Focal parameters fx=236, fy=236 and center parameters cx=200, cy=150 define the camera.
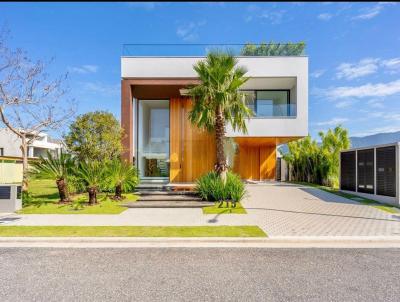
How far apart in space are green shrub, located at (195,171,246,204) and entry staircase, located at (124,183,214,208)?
1.31ft

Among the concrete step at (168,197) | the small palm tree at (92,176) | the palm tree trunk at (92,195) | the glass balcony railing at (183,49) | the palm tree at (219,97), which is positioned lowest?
the concrete step at (168,197)

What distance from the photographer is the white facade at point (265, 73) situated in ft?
45.2

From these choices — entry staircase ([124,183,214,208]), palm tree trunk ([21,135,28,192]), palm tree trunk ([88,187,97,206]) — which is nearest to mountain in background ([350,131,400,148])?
entry staircase ([124,183,214,208])

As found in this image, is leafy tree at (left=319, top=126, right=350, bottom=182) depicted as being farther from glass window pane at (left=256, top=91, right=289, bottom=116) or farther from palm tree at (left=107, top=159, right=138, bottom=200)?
palm tree at (left=107, top=159, right=138, bottom=200)

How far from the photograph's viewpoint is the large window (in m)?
14.1

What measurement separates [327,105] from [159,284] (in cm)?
2286

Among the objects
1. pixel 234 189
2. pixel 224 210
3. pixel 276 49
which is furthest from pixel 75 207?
pixel 276 49

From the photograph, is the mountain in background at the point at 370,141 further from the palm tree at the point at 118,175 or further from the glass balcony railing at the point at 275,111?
the palm tree at the point at 118,175

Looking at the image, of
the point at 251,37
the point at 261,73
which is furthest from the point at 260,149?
the point at 251,37

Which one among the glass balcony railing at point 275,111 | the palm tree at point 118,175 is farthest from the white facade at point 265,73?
the palm tree at point 118,175

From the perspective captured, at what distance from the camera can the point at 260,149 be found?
19.8 m

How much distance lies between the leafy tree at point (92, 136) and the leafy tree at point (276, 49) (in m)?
9.18

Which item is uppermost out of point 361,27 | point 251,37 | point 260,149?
point 251,37

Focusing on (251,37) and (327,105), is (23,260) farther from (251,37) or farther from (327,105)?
(327,105)
